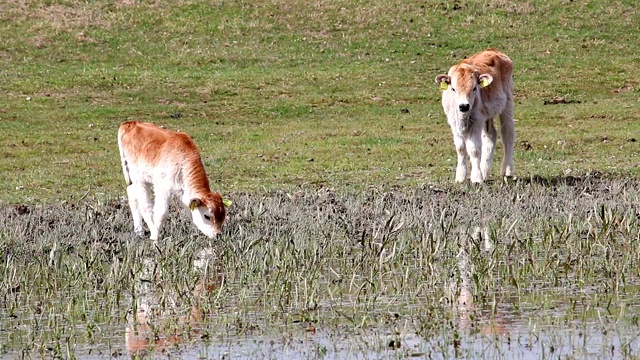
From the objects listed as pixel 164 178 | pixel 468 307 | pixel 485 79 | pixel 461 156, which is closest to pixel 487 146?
pixel 461 156

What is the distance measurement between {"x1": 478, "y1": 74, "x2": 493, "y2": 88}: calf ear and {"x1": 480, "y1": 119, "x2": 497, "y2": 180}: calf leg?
110cm

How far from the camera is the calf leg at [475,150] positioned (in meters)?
16.5

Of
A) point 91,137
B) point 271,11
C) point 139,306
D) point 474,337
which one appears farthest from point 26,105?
point 474,337

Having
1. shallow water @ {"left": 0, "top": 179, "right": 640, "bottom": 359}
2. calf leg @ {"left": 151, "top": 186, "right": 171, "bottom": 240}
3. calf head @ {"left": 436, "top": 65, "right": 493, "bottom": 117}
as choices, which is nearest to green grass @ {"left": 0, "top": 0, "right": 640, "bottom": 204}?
calf head @ {"left": 436, "top": 65, "right": 493, "bottom": 117}

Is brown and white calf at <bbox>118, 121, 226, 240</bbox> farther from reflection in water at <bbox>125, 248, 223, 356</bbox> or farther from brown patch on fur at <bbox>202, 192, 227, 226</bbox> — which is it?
reflection in water at <bbox>125, 248, 223, 356</bbox>

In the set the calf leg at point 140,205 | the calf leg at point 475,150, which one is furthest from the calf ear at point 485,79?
the calf leg at point 140,205

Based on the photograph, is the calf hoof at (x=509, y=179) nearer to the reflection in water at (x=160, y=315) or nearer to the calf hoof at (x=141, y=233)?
the calf hoof at (x=141, y=233)

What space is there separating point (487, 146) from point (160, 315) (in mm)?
8633

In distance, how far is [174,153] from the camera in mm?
12953

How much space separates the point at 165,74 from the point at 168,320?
21.5 metres

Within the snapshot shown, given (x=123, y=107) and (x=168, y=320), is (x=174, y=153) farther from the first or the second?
(x=123, y=107)

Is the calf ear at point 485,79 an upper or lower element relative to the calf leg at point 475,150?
upper

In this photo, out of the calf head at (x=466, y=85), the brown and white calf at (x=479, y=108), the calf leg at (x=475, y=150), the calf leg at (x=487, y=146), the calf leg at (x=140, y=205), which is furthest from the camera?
the calf leg at (x=487, y=146)

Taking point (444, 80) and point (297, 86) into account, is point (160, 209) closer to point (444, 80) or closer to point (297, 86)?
point (444, 80)
